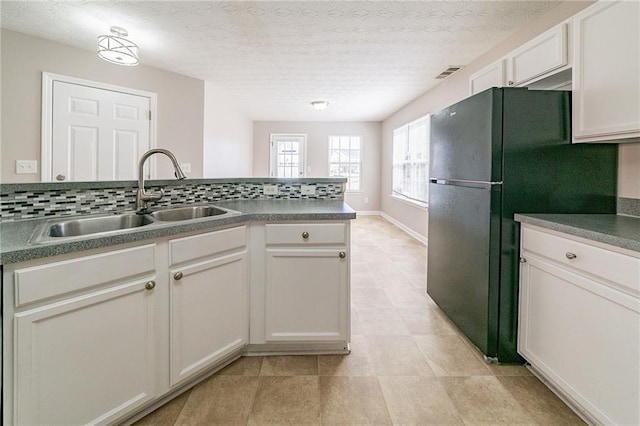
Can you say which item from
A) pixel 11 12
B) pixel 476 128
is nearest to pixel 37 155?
pixel 11 12

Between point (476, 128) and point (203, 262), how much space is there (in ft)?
5.58

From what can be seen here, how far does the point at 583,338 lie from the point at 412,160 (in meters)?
4.85

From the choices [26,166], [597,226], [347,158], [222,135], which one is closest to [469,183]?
[597,226]

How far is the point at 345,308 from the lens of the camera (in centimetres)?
191

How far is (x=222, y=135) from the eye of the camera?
5.65 metres

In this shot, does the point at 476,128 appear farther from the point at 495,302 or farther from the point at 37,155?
the point at 37,155

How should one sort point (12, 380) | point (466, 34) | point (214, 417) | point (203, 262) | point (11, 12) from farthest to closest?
1. point (466, 34)
2. point (11, 12)
3. point (203, 262)
4. point (214, 417)
5. point (12, 380)

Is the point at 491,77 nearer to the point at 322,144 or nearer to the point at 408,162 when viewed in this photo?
the point at 408,162

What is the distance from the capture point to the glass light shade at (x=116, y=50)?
2.83 meters

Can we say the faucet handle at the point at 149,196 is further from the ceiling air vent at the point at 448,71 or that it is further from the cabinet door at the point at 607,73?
the ceiling air vent at the point at 448,71

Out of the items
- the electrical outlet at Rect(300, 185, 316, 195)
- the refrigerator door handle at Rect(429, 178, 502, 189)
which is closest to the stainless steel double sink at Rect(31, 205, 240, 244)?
the electrical outlet at Rect(300, 185, 316, 195)

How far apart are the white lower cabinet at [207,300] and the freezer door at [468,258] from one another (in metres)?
1.36

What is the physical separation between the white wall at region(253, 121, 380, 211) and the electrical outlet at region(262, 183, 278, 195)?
19.5 ft

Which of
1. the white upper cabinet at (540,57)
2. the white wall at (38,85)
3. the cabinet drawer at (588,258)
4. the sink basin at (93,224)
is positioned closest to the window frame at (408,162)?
the white upper cabinet at (540,57)
